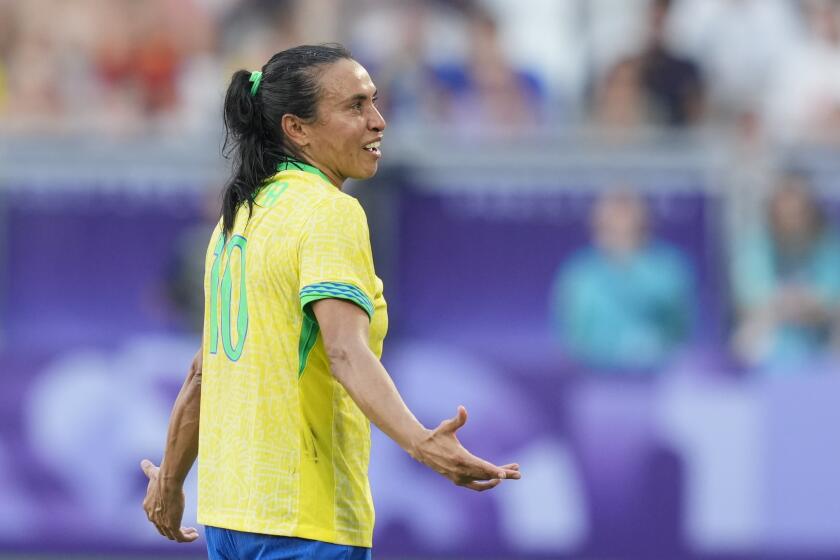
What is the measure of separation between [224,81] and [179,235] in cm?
108

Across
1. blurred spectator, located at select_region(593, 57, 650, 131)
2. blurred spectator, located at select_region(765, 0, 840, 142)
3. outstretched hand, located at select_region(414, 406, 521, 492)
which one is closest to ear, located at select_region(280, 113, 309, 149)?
outstretched hand, located at select_region(414, 406, 521, 492)

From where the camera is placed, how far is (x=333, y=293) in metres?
3.32

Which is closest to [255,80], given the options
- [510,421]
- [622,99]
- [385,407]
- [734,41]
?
[385,407]

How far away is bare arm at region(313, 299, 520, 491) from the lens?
3.19 m

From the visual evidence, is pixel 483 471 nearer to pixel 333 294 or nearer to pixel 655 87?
pixel 333 294

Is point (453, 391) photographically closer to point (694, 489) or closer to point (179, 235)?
point (694, 489)

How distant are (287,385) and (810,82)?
23.1ft

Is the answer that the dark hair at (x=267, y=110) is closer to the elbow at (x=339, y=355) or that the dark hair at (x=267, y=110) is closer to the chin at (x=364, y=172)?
the chin at (x=364, y=172)

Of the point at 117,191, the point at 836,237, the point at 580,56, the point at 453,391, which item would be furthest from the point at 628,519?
the point at 117,191

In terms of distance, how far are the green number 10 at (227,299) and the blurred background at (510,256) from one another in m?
5.03

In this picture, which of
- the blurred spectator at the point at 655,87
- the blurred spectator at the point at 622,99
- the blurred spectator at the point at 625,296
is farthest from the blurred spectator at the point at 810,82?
the blurred spectator at the point at 625,296

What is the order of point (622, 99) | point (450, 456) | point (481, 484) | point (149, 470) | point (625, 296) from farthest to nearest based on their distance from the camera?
1. point (622, 99)
2. point (625, 296)
3. point (149, 470)
4. point (481, 484)
5. point (450, 456)

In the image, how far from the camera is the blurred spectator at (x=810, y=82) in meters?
9.70

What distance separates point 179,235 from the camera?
386 inches
